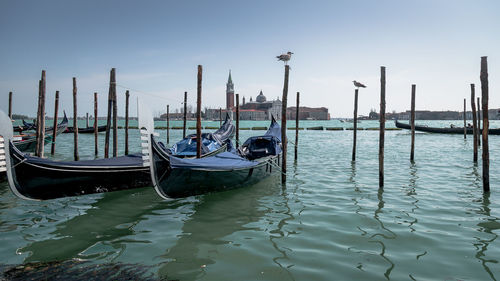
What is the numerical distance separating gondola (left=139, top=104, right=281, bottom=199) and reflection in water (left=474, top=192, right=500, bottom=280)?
3817 millimetres

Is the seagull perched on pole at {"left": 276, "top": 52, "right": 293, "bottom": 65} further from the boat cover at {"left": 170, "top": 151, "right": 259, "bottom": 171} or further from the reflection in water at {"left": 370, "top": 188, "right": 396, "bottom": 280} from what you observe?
the reflection in water at {"left": 370, "top": 188, "right": 396, "bottom": 280}

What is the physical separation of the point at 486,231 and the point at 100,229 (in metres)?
5.03

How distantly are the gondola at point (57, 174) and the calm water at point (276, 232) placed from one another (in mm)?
342

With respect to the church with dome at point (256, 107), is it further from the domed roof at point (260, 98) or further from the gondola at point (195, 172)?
the gondola at point (195, 172)

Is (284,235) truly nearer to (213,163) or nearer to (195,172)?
(195,172)

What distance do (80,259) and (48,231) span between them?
124cm

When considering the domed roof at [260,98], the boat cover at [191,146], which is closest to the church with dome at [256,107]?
the domed roof at [260,98]

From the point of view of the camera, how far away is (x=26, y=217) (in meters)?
4.80

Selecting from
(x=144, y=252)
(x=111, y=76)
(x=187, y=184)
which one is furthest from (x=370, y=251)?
(x=111, y=76)

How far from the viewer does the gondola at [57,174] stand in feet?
14.4

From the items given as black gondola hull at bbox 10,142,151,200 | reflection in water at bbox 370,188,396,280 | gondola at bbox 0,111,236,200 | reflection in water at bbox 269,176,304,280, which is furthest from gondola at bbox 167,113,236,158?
reflection in water at bbox 370,188,396,280

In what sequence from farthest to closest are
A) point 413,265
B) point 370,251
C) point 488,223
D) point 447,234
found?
1. point 488,223
2. point 447,234
3. point 370,251
4. point 413,265

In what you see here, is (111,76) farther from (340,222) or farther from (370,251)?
(370,251)

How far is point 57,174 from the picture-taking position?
4.88 metres
